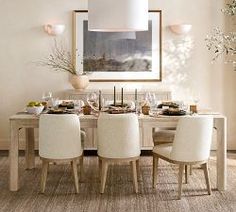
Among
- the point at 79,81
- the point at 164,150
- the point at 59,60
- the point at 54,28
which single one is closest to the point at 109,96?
the point at 79,81

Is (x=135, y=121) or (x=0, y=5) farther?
(x=0, y=5)

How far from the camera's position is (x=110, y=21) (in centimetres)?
449

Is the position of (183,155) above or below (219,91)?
below

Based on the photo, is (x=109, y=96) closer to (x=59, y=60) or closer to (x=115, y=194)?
(x=59, y=60)

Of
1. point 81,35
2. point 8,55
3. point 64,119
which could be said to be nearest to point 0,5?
point 8,55

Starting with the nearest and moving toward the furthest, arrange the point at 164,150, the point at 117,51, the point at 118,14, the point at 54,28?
the point at 118,14, the point at 164,150, the point at 54,28, the point at 117,51

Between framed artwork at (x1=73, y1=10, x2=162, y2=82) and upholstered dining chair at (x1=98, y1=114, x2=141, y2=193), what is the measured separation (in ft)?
7.63

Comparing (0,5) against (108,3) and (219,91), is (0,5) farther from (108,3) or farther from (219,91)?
(219,91)

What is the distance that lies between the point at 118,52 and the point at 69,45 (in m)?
0.73

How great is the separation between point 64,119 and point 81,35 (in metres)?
2.55

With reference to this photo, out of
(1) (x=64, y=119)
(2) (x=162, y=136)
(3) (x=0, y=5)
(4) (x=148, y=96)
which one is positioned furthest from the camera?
(3) (x=0, y=5)

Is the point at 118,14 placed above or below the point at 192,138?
above

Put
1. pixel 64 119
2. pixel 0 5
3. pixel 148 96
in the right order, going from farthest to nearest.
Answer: pixel 0 5 → pixel 148 96 → pixel 64 119

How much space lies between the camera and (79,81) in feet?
20.8
